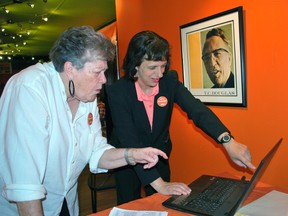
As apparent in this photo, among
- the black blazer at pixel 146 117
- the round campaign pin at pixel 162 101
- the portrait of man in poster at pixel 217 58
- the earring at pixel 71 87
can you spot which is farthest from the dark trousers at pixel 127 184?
the portrait of man in poster at pixel 217 58

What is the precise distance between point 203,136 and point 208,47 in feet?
2.61

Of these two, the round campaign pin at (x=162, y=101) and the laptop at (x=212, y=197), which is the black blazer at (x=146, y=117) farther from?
the laptop at (x=212, y=197)

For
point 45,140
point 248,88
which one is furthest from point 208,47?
point 45,140

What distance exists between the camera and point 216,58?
234 centimetres

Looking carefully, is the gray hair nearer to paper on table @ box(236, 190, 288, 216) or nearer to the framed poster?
paper on table @ box(236, 190, 288, 216)

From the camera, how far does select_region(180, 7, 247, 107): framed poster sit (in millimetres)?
2123

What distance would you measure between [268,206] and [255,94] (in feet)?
3.68

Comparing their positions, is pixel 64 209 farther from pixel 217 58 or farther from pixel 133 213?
pixel 217 58

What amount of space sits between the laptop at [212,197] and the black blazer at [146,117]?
0.23 m

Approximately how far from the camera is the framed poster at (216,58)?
212cm

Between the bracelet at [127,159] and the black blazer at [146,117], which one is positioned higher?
the black blazer at [146,117]

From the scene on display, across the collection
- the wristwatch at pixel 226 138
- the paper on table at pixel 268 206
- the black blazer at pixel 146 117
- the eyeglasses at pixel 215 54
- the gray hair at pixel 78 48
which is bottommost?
the paper on table at pixel 268 206

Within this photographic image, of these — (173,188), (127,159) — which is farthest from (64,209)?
(173,188)

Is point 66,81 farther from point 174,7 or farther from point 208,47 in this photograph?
point 174,7
